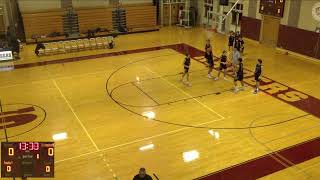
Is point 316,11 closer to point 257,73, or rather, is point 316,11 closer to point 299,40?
point 299,40

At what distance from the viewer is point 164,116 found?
41.9ft

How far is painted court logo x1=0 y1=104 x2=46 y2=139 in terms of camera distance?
1188cm


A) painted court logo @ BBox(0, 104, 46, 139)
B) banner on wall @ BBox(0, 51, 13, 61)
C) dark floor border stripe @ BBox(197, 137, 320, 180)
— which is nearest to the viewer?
dark floor border stripe @ BBox(197, 137, 320, 180)

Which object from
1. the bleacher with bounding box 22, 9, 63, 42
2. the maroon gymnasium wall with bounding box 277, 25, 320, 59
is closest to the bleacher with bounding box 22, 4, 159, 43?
the bleacher with bounding box 22, 9, 63, 42

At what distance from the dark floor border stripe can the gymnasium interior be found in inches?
1.2

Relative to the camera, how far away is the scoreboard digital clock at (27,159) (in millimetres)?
6676

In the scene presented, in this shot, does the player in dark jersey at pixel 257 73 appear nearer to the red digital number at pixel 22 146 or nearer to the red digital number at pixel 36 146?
the red digital number at pixel 36 146

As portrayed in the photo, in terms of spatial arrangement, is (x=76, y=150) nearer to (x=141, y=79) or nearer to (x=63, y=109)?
(x=63, y=109)

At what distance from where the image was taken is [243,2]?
23.6 m

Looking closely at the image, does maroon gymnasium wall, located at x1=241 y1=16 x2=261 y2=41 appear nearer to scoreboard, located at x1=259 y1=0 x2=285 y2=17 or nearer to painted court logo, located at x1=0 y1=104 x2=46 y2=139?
scoreboard, located at x1=259 y1=0 x2=285 y2=17

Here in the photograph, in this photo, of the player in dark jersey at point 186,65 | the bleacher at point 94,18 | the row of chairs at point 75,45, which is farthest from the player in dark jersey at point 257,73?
the bleacher at point 94,18

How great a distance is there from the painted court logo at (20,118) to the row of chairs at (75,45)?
25.8 feet

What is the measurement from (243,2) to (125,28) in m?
8.95

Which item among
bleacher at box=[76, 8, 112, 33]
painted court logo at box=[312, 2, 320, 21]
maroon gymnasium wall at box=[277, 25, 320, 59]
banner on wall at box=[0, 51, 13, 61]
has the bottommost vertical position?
banner on wall at box=[0, 51, 13, 61]
